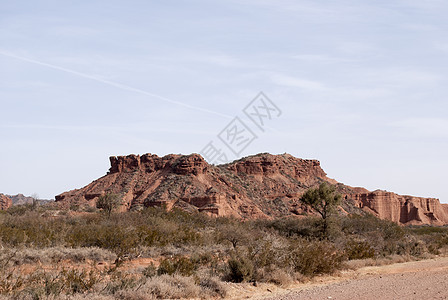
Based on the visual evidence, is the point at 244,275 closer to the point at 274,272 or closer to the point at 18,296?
the point at 274,272

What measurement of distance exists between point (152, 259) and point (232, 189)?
52.0 meters

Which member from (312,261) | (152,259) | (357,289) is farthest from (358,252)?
(152,259)

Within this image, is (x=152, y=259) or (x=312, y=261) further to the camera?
(x=152, y=259)

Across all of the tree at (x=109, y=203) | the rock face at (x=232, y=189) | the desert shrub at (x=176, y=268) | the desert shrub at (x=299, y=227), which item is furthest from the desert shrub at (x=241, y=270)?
the rock face at (x=232, y=189)

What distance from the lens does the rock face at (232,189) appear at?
6469 cm

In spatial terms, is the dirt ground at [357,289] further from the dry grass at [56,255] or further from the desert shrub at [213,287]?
the dry grass at [56,255]

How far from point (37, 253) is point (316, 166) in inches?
3438

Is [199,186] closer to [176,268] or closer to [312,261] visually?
[312,261]

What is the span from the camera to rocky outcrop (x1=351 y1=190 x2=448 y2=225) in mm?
94494

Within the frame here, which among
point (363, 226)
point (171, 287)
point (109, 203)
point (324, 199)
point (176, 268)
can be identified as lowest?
point (171, 287)

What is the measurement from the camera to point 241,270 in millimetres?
14438

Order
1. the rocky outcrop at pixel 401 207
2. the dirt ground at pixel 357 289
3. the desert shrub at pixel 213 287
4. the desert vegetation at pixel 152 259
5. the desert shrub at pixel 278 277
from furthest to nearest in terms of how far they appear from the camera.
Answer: the rocky outcrop at pixel 401 207 < the desert shrub at pixel 278 277 < the desert shrub at pixel 213 287 < the dirt ground at pixel 357 289 < the desert vegetation at pixel 152 259

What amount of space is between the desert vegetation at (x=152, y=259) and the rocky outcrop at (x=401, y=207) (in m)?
65.5

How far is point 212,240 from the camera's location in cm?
2591
